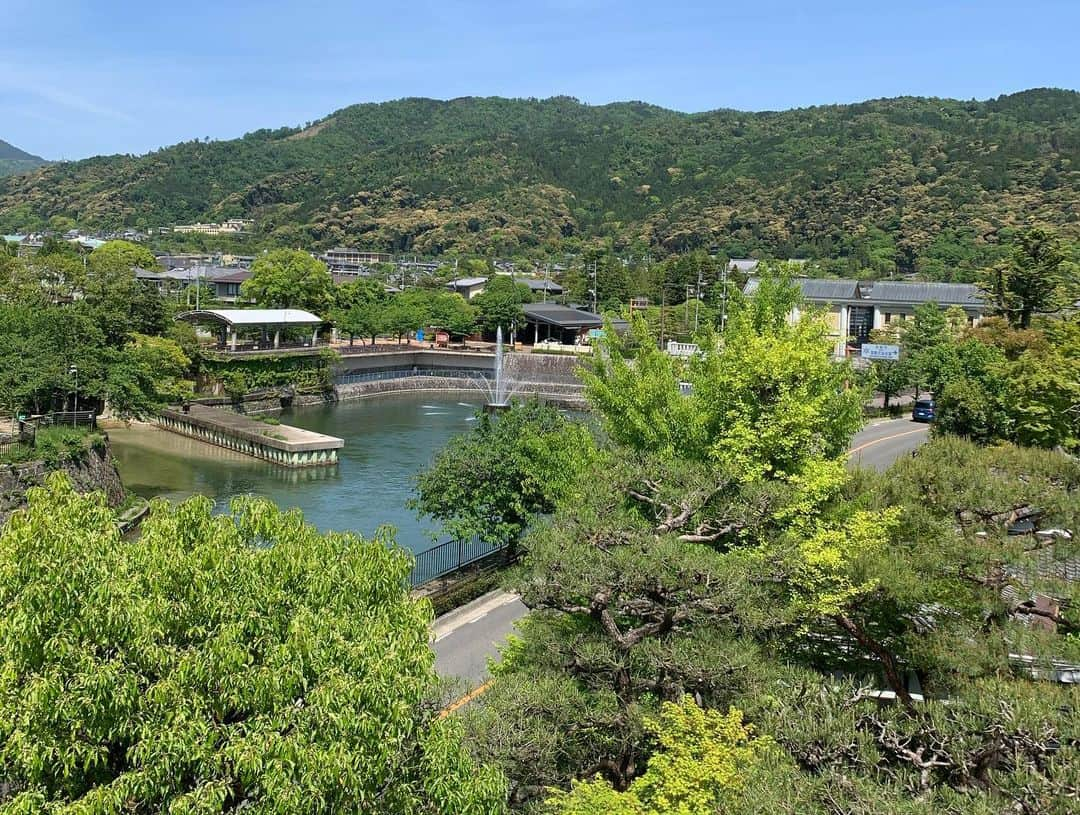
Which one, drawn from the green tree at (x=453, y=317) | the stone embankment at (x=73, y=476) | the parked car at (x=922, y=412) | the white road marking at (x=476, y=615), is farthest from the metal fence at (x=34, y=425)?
the green tree at (x=453, y=317)

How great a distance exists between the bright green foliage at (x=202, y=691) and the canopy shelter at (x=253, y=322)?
38.8 meters

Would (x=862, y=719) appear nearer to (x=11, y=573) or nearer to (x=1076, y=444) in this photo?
(x=11, y=573)

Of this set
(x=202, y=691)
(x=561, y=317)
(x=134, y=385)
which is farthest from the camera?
(x=561, y=317)

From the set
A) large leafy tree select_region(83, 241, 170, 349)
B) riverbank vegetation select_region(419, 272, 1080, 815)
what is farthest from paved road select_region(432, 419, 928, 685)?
large leafy tree select_region(83, 241, 170, 349)

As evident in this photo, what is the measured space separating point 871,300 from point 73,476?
4648 cm

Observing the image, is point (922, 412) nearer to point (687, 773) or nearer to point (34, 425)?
point (34, 425)

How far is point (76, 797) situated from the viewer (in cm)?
512

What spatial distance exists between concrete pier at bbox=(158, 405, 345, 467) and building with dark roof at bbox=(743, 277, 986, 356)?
97.9ft

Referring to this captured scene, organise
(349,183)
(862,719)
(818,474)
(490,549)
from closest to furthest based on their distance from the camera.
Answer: (862,719) < (818,474) < (490,549) < (349,183)

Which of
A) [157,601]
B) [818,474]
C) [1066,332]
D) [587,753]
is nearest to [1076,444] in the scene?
[1066,332]

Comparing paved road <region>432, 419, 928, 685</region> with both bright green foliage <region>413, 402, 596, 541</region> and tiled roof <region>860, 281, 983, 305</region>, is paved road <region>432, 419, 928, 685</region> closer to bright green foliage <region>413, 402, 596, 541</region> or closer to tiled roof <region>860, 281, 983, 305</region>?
bright green foliage <region>413, 402, 596, 541</region>

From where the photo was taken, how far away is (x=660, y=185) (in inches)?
5044

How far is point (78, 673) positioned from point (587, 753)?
4.47 metres

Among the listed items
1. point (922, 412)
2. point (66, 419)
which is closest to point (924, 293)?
point (922, 412)
